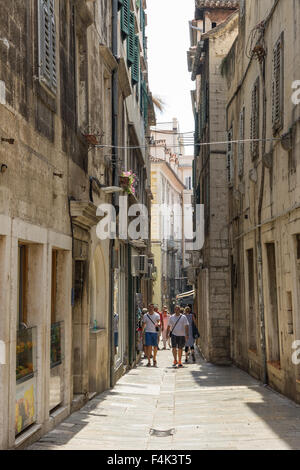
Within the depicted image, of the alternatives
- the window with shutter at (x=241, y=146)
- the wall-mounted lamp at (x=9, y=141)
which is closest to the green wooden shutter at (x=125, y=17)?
the window with shutter at (x=241, y=146)

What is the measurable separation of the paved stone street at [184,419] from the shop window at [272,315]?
0.79m

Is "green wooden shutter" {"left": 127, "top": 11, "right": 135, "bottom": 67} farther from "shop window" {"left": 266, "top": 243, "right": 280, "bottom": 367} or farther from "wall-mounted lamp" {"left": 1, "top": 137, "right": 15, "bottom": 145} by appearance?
"wall-mounted lamp" {"left": 1, "top": 137, "right": 15, "bottom": 145}

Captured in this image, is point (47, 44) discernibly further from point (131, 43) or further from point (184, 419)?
point (131, 43)

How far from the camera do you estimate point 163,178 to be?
49.9 meters

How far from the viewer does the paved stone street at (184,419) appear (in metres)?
8.07

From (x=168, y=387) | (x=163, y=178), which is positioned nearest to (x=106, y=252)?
(x=168, y=387)

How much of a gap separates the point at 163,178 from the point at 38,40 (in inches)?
1641

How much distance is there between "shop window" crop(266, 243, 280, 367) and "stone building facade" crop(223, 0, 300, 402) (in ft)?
0.06

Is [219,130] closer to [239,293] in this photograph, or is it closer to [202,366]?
[239,293]

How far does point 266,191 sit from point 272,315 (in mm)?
2474

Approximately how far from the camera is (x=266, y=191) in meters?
13.6

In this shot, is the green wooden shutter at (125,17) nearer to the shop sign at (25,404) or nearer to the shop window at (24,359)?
the shop window at (24,359)

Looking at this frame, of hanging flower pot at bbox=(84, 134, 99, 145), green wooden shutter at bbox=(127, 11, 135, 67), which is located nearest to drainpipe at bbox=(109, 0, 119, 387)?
hanging flower pot at bbox=(84, 134, 99, 145)

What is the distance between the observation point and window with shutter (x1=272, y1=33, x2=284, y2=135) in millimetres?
11898
